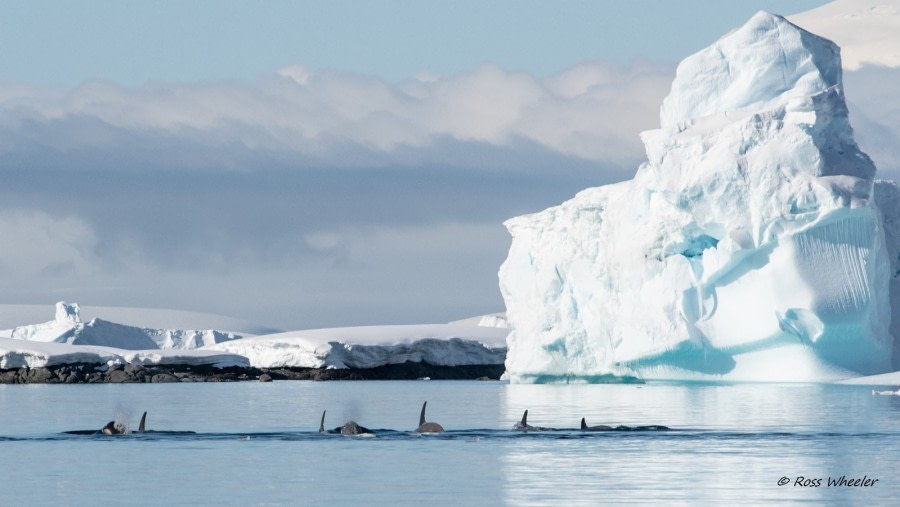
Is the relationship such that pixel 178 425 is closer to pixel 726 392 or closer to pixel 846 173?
pixel 726 392

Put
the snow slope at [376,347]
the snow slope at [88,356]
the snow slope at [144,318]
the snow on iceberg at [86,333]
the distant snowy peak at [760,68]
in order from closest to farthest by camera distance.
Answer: the distant snowy peak at [760,68] → the snow slope at [88,356] → the snow slope at [376,347] → the snow on iceberg at [86,333] → the snow slope at [144,318]

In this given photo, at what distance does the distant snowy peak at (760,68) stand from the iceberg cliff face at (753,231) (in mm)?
42

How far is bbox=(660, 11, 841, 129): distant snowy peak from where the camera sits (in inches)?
1688

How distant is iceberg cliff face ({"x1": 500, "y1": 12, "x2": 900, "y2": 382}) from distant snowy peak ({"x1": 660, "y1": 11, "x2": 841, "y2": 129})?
4cm

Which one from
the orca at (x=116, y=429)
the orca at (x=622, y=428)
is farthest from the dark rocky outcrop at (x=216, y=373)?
the orca at (x=622, y=428)

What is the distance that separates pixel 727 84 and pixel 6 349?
1422 inches

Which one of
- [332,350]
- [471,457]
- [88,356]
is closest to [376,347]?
[332,350]

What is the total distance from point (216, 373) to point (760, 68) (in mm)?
37039

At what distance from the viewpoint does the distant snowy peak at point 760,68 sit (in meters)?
42.9

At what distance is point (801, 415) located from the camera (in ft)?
89.8

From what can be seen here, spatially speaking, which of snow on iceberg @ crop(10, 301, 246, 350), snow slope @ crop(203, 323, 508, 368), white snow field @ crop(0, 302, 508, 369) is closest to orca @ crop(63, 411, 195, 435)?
white snow field @ crop(0, 302, 508, 369)

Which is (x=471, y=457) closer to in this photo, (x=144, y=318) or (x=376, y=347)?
(x=376, y=347)

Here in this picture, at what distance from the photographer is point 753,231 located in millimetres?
41219

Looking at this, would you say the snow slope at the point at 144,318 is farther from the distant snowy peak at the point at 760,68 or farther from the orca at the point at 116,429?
the orca at the point at 116,429
